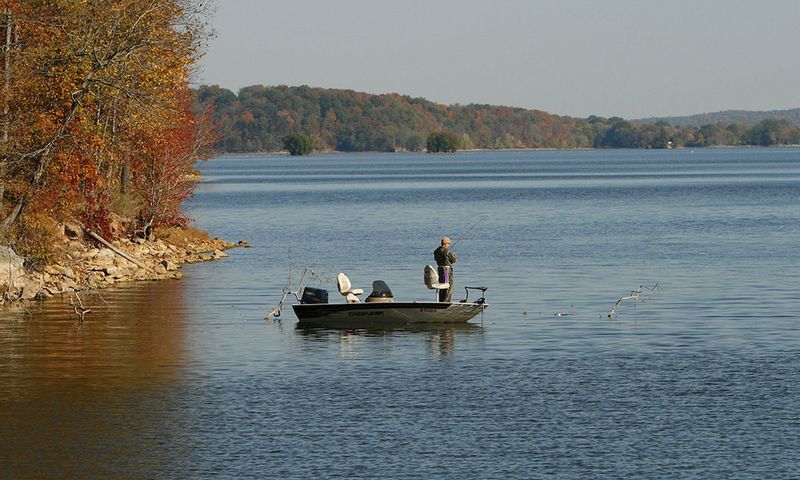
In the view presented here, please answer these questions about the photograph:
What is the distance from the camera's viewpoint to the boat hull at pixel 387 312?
3550cm

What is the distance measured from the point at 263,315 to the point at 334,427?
16215 mm

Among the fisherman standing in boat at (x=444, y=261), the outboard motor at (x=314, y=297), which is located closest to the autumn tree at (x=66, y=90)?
the outboard motor at (x=314, y=297)

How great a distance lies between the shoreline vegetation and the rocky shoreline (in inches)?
2.5

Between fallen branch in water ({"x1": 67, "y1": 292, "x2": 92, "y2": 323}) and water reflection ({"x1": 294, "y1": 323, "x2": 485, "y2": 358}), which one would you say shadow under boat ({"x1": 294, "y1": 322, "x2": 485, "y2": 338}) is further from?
fallen branch in water ({"x1": 67, "y1": 292, "x2": 92, "y2": 323})

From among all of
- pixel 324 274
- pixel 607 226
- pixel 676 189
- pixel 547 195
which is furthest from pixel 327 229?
pixel 676 189

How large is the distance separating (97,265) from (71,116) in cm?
910

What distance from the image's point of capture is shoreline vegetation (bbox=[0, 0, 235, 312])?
41.0 metres

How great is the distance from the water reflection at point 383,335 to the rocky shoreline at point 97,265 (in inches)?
405

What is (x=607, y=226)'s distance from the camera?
269 feet

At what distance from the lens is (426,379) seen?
Answer: 28062 millimetres

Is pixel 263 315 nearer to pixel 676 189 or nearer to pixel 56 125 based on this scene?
pixel 56 125

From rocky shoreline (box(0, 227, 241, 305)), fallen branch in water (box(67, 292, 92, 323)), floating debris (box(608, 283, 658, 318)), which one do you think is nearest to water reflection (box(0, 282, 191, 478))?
fallen branch in water (box(67, 292, 92, 323))

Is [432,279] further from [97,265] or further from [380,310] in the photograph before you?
[97,265]

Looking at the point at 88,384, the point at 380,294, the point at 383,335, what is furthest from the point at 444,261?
the point at 88,384
